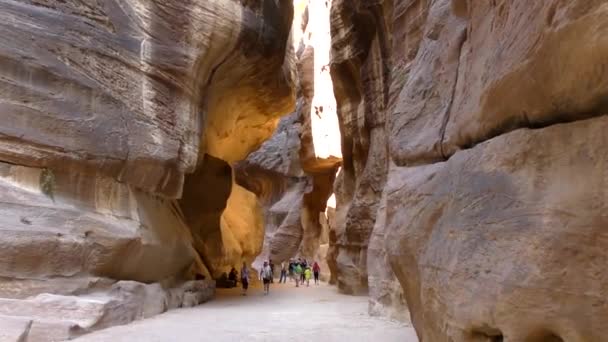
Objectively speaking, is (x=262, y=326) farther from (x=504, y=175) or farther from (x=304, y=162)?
(x=304, y=162)

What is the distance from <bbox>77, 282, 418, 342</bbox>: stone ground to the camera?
20.8ft

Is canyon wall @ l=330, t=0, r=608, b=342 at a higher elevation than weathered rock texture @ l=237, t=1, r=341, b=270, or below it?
below

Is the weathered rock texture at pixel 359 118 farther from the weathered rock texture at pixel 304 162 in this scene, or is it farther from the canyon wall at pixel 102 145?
the weathered rock texture at pixel 304 162

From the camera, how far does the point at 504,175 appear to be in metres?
3.03

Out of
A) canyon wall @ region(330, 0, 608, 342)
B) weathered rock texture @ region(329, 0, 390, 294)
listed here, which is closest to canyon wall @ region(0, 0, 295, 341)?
weathered rock texture @ region(329, 0, 390, 294)

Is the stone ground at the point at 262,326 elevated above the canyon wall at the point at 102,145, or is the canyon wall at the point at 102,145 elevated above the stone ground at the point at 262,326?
the canyon wall at the point at 102,145

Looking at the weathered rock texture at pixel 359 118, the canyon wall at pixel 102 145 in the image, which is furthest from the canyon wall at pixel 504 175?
the weathered rock texture at pixel 359 118

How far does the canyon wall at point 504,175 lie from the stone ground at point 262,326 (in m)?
2.45

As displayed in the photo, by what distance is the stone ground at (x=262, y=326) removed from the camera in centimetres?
635

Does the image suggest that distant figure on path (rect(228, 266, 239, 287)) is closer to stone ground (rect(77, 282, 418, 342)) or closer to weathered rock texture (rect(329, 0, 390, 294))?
weathered rock texture (rect(329, 0, 390, 294))

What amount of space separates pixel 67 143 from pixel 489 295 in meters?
6.73

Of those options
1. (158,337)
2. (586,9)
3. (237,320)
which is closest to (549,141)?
(586,9)

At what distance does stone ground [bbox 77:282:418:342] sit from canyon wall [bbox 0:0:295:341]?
1.76 ft

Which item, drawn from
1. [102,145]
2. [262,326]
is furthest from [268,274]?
[102,145]
